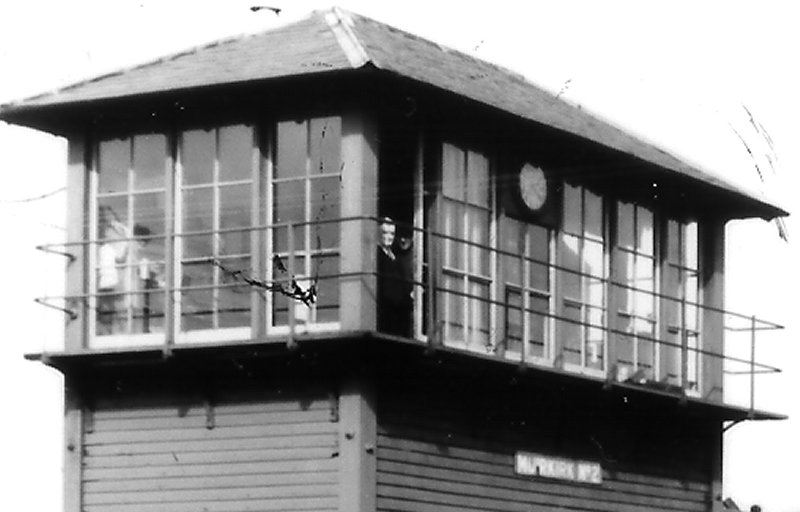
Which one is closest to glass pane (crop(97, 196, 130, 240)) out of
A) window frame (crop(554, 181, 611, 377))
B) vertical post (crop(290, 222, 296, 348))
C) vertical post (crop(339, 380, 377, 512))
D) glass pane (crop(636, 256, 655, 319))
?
vertical post (crop(290, 222, 296, 348))

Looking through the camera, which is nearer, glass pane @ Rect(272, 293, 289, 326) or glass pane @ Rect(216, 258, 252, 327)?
glass pane @ Rect(272, 293, 289, 326)

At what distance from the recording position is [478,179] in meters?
22.0

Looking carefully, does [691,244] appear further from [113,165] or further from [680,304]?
[113,165]

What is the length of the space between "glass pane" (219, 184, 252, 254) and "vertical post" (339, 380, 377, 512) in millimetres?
1900

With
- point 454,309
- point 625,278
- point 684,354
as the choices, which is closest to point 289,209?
point 454,309

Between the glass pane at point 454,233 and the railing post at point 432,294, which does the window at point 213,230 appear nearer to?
the railing post at point 432,294

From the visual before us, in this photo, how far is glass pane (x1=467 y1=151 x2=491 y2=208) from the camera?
21.8 m

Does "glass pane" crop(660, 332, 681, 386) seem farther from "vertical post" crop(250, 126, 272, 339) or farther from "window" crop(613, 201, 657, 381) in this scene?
"vertical post" crop(250, 126, 272, 339)

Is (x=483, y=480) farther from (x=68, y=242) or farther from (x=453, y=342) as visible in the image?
(x=68, y=242)

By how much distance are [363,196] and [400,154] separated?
90 cm

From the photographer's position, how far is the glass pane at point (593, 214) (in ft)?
78.5

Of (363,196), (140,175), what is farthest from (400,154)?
(140,175)

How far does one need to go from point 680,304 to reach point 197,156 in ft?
23.3

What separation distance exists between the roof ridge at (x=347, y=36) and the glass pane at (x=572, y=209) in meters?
3.30
